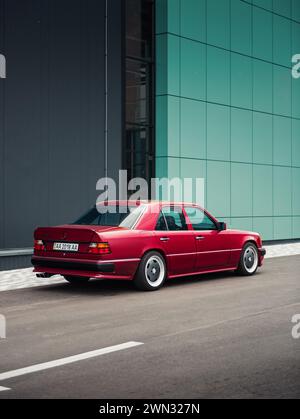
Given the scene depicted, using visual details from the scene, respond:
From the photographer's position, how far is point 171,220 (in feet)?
35.0

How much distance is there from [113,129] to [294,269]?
742 cm

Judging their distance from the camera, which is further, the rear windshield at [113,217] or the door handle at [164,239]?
the door handle at [164,239]

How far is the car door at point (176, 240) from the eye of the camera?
33.8 feet

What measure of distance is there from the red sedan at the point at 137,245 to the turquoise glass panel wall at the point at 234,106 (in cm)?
836

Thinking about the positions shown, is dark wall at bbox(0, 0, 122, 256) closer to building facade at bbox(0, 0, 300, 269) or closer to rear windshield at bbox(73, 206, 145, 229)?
building facade at bbox(0, 0, 300, 269)

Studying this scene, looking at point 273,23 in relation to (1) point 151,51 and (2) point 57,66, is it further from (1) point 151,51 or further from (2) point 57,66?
(2) point 57,66

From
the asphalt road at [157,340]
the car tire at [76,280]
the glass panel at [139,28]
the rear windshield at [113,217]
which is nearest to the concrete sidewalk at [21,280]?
the car tire at [76,280]

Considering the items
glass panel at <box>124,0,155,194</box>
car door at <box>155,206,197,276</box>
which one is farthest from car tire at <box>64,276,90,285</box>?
glass panel at <box>124,0,155,194</box>

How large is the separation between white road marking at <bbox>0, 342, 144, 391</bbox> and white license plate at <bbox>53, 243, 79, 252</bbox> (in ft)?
11.5

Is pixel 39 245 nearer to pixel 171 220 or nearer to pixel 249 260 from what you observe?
pixel 171 220

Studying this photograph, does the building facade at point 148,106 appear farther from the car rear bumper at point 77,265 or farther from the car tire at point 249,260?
the car tire at point 249,260

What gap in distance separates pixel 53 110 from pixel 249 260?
745 centimetres

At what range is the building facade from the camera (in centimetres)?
1627

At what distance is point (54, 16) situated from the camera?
55.6ft
